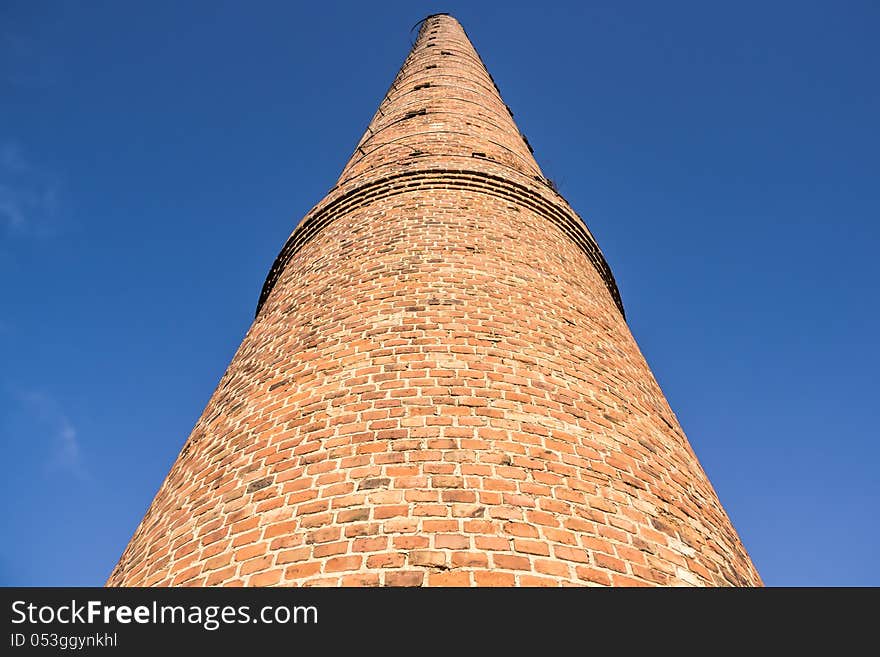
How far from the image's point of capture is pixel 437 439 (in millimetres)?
2531

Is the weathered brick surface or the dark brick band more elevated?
the dark brick band

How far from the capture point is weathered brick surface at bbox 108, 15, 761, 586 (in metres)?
2.18

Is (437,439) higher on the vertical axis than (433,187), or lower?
lower

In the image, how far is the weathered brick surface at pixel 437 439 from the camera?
2184mm

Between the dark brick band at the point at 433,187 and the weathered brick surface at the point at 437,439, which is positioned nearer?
the weathered brick surface at the point at 437,439

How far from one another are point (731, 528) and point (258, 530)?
2374mm

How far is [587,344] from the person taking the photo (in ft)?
11.7

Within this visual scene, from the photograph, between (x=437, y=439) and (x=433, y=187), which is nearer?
(x=437, y=439)

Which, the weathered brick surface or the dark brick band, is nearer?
the weathered brick surface

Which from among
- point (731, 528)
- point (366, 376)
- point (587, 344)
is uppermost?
point (587, 344)

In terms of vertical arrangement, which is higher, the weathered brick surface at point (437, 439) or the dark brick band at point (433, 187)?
the dark brick band at point (433, 187)
